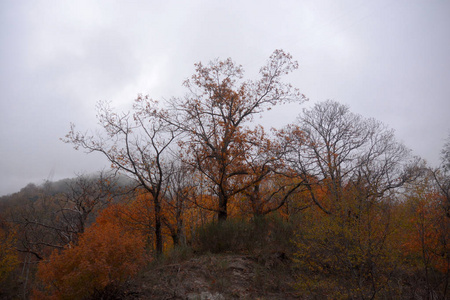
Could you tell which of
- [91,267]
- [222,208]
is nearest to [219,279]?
[91,267]

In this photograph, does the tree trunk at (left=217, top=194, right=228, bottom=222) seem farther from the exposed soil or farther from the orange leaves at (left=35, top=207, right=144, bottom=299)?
the orange leaves at (left=35, top=207, right=144, bottom=299)

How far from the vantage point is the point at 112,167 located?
13.9m

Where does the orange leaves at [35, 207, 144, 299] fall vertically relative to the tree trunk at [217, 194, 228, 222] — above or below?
below

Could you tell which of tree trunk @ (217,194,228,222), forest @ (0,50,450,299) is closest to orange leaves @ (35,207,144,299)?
forest @ (0,50,450,299)

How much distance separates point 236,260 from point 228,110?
833 cm

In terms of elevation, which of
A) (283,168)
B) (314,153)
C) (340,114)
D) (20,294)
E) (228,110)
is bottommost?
(20,294)

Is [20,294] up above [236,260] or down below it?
below

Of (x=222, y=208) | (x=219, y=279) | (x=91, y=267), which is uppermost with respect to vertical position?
(x=222, y=208)

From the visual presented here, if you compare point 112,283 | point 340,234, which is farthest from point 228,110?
point 112,283

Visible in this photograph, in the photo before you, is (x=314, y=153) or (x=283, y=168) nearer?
(x=283, y=168)

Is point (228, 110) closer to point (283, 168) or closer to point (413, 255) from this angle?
point (283, 168)

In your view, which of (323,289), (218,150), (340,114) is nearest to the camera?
(323,289)

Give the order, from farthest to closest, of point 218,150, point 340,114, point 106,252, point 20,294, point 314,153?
point 340,114 < point 20,294 < point 314,153 < point 218,150 < point 106,252

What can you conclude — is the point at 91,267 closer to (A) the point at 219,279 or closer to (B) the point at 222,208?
(A) the point at 219,279
